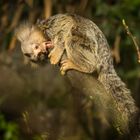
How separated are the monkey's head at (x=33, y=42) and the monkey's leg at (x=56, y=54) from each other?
5cm

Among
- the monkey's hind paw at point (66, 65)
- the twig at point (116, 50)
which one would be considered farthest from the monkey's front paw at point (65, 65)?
the twig at point (116, 50)

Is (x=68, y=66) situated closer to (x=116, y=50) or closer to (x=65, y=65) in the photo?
(x=65, y=65)

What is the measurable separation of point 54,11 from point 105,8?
0.74m

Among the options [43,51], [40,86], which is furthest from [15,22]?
[43,51]

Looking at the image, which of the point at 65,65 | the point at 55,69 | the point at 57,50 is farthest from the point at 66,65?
the point at 55,69

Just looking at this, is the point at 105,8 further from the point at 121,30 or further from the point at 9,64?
the point at 9,64

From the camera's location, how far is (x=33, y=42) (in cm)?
425

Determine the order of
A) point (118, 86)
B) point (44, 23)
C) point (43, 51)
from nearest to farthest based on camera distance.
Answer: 1. point (118, 86)
2. point (43, 51)
3. point (44, 23)

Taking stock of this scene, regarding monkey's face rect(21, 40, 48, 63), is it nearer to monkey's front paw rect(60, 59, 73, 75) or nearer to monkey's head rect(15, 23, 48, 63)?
monkey's head rect(15, 23, 48, 63)

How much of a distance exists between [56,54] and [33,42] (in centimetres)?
20

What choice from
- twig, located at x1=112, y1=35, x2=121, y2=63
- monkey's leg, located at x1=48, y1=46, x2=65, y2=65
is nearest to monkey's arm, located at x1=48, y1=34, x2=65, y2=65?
monkey's leg, located at x1=48, y1=46, x2=65, y2=65

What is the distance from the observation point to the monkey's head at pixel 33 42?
422 cm

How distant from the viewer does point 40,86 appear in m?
8.41

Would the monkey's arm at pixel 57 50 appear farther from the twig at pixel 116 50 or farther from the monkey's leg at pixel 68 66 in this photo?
the twig at pixel 116 50
